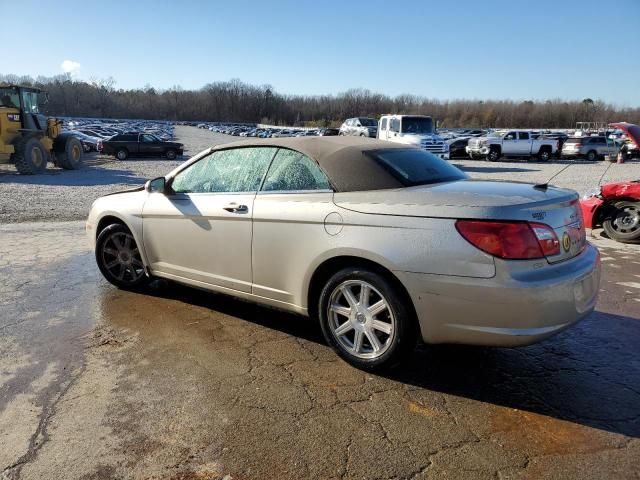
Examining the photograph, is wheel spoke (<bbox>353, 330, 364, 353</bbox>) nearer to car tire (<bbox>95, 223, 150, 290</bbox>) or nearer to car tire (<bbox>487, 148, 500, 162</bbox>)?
car tire (<bbox>95, 223, 150, 290</bbox>)

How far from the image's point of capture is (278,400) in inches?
121

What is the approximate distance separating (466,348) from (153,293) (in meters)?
3.13

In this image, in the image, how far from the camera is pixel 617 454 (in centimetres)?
252

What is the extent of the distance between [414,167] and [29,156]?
17.9m

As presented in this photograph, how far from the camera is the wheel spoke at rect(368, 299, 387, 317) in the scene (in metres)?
3.25

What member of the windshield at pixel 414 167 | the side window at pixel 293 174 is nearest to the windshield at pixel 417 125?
the windshield at pixel 414 167

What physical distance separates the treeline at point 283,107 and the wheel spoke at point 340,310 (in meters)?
106

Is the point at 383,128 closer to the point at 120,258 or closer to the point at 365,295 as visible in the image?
the point at 120,258

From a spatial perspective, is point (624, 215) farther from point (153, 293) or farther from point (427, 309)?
point (153, 293)

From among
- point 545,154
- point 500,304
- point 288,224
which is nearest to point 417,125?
point 545,154

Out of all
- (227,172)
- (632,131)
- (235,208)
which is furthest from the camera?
(632,131)

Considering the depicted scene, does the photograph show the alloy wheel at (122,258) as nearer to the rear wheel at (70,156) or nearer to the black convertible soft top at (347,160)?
the black convertible soft top at (347,160)

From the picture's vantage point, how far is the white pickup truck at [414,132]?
22219 mm

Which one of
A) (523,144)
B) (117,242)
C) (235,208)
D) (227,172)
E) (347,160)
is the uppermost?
(347,160)
